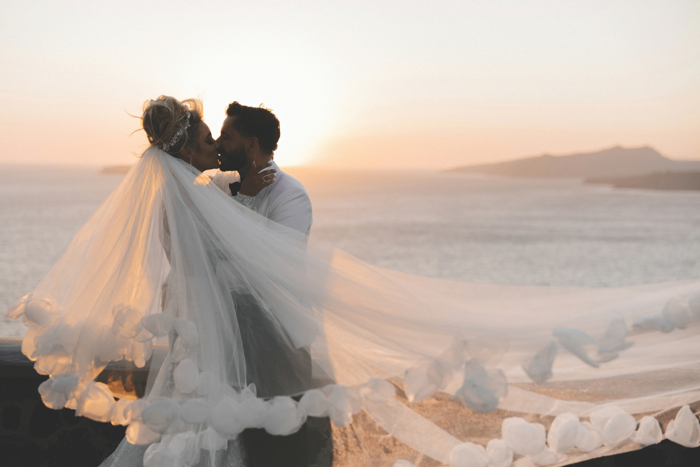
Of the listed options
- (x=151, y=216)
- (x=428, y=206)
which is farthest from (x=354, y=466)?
(x=428, y=206)

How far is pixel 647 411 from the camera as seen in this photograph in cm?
187

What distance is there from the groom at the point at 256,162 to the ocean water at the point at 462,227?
1931cm

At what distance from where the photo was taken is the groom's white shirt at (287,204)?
→ 2393mm

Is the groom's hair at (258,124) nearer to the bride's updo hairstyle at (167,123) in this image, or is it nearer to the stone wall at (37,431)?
the bride's updo hairstyle at (167,123)

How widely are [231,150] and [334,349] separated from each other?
3.67ft

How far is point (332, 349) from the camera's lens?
188 centimetres

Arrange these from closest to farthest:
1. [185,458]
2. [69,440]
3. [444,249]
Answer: [185,458] < [69,440] < [444,249]

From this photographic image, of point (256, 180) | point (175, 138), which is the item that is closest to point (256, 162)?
point (256, 180)

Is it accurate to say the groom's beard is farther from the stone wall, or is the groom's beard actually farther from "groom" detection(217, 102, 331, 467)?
the stone wall

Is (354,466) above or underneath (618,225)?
above

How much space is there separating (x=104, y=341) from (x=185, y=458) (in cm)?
50

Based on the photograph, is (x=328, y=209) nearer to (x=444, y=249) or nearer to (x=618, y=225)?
(x=444, y=249)

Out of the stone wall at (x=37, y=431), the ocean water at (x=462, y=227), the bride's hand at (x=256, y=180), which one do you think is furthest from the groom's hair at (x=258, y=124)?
the ocean water at (x=462, y=227)

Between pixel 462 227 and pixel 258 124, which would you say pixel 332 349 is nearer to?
pixel 258 124
